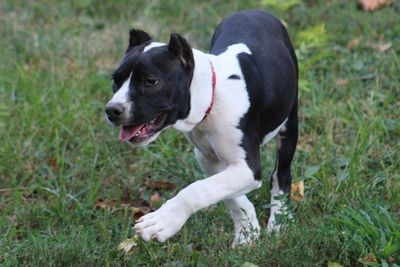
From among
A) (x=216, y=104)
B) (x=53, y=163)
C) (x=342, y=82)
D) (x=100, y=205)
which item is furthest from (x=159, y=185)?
(x=342, y=82)

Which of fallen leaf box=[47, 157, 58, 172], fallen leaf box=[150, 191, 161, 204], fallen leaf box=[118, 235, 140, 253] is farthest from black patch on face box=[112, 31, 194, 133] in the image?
fallen leaf box=[47, 157, 58, 172]

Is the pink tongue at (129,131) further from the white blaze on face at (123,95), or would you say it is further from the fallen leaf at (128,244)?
the fallen leaf at (128,244)

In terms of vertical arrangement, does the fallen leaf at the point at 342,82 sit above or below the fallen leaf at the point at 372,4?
above

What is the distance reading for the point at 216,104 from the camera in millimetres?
4355

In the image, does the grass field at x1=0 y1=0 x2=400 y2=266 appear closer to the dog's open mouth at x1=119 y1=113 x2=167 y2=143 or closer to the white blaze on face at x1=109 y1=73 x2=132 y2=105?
A: the dog's open mouth at x1=119 y1=113 x2=167 y2=143

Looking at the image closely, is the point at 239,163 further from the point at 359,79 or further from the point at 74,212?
the point at 359,79

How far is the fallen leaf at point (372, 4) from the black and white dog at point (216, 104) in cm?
312

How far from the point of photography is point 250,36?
4875 millimetres

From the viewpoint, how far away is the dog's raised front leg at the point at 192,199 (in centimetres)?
406

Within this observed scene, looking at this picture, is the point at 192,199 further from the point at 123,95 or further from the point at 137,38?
the point at 137,38

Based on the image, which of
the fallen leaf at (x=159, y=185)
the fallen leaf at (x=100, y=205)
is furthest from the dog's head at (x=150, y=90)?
the fallen leaf at (x=159, y=185)

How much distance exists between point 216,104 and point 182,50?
35cm

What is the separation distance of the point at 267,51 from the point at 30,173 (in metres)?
1.87

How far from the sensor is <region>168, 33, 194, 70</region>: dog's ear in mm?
4152
